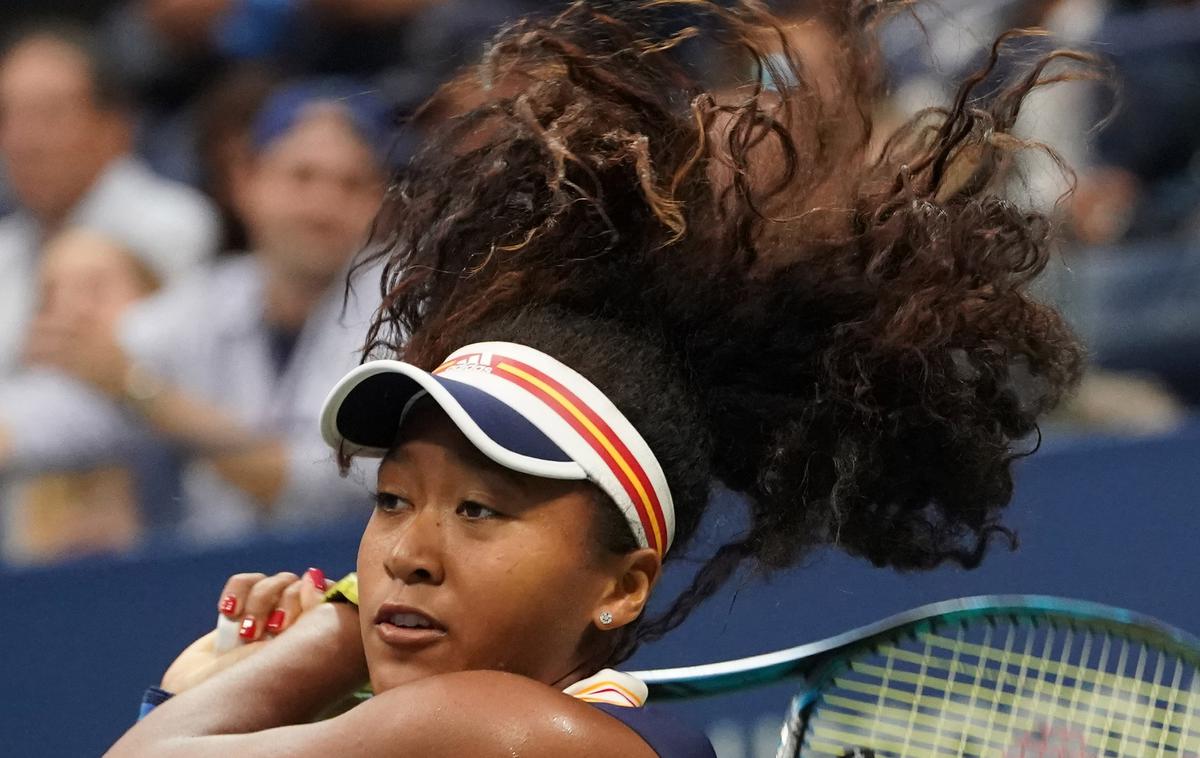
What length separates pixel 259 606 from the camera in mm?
2244

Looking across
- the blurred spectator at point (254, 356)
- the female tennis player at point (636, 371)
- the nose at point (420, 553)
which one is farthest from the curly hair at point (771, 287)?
the blurred spectator at point (254, 356)

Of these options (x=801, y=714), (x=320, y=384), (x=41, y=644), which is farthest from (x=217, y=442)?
(x=801, y=714)

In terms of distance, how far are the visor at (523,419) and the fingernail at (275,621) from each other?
285mm

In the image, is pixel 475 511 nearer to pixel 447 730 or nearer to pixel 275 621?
pixel 447 730

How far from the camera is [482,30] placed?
452cm

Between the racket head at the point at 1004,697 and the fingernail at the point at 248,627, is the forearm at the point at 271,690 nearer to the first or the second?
the fingernail at the point at 248,627

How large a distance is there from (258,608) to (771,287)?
2.39 ft

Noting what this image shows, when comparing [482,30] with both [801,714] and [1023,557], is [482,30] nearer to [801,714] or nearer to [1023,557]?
[1023,557]

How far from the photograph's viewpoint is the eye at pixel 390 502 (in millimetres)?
1993

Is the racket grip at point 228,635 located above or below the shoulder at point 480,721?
above

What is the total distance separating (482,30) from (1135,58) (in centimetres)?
154

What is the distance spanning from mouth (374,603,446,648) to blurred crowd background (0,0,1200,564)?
1450 millimetres

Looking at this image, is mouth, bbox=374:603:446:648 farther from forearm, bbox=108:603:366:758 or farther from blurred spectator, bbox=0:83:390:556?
blurred spectator, bbox=0:83:390:556

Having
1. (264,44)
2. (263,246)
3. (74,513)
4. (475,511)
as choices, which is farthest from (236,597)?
(264,44)
